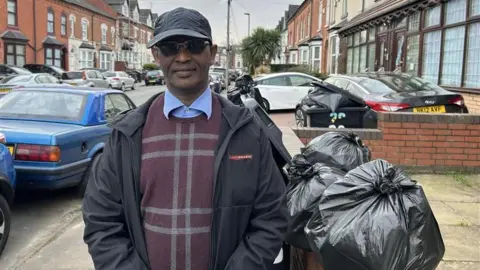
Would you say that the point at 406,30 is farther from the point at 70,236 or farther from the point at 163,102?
the point at 163,102

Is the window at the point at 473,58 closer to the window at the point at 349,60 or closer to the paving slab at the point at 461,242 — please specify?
the paving slab at the point at 461,242

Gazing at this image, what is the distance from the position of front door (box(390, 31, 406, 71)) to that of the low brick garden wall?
350 inches

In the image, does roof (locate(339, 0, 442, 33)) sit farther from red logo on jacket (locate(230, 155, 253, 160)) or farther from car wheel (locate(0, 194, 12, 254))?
red logo on jacket (locate(230, 155, 253, 160))

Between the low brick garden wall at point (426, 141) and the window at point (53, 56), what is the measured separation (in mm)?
33759

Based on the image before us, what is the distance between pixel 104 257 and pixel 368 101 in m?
7.18

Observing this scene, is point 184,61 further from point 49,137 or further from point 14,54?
point 14,54

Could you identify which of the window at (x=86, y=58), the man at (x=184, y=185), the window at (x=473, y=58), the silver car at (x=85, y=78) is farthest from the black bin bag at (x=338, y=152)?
the window at (x=86, y=58)

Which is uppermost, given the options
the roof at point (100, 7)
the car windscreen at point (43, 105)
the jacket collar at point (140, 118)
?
the roof at point (100, 7)

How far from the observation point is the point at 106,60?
49.3m

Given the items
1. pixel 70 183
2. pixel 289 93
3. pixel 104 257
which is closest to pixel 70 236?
pixel 70 183

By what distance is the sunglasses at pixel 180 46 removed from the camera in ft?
5.77

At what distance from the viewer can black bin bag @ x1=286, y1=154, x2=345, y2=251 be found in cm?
258

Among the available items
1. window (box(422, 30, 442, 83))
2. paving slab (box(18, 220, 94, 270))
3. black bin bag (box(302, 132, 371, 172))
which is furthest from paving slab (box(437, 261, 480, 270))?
window (box(422, 30, 442, 83))

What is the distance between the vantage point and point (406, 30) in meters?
14.3
